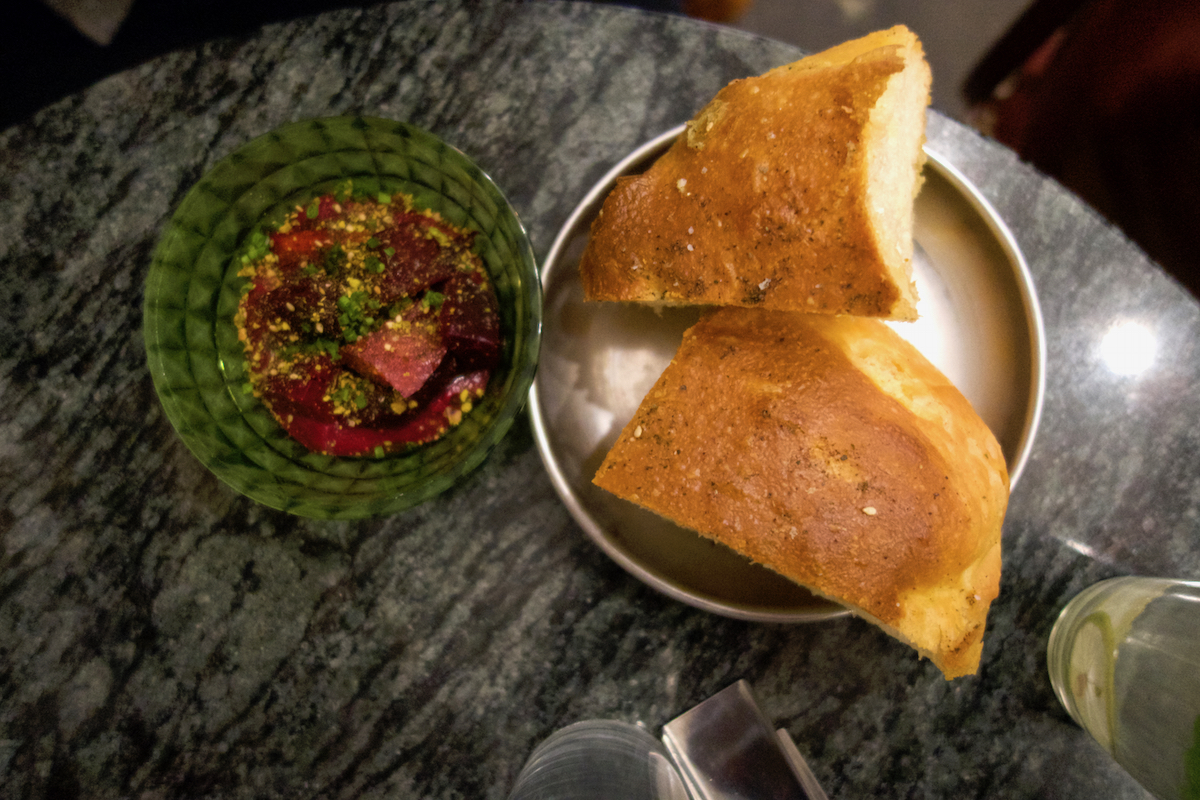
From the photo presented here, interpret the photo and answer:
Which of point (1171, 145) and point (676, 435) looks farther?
point (1171, 145)

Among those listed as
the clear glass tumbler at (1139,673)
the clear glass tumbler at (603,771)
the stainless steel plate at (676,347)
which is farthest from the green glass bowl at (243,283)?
the clear glass tumbler at (1139,673)

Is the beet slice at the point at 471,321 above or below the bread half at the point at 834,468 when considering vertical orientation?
above

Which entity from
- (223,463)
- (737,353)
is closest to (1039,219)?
(737,353)

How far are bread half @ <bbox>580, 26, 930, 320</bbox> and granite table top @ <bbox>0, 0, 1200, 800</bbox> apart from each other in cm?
30

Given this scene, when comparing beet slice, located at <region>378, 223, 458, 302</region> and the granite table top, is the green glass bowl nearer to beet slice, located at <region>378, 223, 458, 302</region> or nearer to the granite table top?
beet slice, located at <region>378, 223, 458, 302</region>

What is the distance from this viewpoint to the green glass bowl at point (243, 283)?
Result: 107 centimetres

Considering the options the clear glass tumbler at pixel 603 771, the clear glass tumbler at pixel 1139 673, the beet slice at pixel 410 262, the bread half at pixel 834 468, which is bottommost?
the clear glass tumbler at pixel 603 771

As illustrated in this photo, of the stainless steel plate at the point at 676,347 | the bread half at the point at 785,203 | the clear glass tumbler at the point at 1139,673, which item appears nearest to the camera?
the bread half at the point at 785,203

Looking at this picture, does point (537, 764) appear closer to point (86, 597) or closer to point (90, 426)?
point (86, 597)

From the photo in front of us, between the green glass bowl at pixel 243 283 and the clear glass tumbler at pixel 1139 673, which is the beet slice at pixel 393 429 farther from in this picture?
the clear glass tumbler at pixel 1139 673

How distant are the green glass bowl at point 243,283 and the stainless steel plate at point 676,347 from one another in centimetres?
18

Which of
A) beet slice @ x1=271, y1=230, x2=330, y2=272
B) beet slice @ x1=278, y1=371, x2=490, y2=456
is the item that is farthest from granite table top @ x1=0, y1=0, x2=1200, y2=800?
beet slice @ x1=271, y1=230, x2=330, y2=272

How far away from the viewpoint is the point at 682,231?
113 centimetres

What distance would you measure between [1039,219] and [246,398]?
1584 mm
